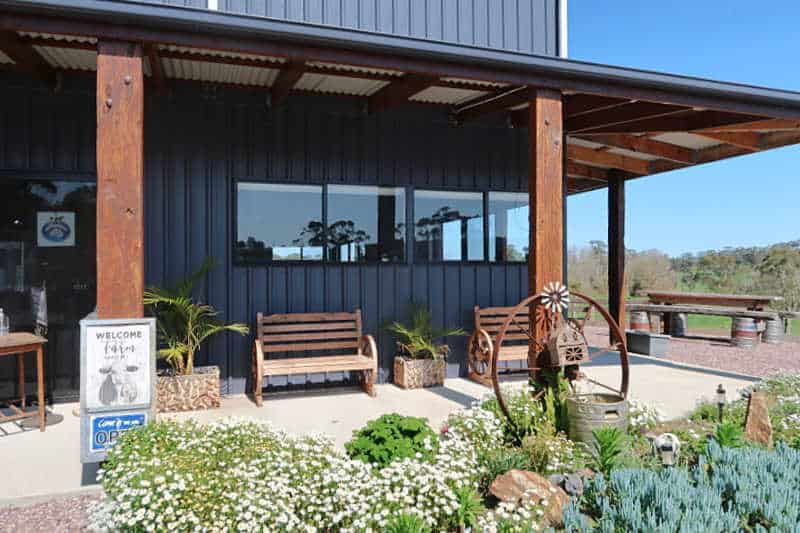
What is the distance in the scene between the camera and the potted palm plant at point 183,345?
5.37 meters

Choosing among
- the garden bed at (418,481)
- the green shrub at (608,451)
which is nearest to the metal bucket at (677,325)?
the garden bed at (418,481)

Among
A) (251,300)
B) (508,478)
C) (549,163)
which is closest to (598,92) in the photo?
(549,163)

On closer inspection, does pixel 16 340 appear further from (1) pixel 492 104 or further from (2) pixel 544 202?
(1) pixel 492 104

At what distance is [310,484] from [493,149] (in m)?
5.36

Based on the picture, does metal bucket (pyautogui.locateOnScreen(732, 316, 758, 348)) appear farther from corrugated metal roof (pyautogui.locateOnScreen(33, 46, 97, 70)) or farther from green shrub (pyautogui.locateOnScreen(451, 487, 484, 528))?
corrugated metal roof (pyautogui.locateOnScreen(33, 46, 97, 70))

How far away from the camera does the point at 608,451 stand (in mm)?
3453

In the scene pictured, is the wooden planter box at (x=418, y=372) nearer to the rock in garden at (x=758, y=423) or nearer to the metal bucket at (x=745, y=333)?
the rock in garden at (x=758, y=423)

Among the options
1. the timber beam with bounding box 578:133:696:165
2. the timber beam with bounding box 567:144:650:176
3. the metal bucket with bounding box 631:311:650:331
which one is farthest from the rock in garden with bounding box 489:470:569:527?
the metal bucket with bounding box 631:311:650:331

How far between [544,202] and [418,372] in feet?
8.46

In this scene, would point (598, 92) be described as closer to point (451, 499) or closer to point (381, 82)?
point (381, 82)

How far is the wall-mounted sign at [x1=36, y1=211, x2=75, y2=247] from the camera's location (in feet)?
18.4

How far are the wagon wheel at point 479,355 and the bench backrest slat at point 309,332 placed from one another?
1.43 metres

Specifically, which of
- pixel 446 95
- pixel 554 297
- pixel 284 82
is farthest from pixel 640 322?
pixel 284 82

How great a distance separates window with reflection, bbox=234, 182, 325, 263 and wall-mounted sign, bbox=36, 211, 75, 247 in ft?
5.29
